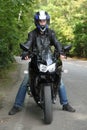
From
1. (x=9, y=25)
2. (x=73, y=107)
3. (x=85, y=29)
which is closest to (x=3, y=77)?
(x=9, y=25)

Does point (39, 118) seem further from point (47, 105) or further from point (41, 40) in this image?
point (41, 40)

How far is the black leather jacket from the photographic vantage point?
8.48m

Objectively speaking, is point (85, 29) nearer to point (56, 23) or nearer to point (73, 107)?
point (56, 23)

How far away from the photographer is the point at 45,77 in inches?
309

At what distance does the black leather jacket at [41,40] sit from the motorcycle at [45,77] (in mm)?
260

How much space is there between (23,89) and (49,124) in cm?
116

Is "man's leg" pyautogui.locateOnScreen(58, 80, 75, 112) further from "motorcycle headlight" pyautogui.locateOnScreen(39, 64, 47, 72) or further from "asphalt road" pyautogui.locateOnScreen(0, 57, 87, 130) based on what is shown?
"motorcycle headlight" pyautogui.locateOnScreen(39, 64, 47, 72)

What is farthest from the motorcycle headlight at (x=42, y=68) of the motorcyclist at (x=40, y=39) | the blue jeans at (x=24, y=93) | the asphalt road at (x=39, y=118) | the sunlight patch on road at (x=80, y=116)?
the sunlight patch on road at (x=80, y=116)

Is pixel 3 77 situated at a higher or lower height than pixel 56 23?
higher

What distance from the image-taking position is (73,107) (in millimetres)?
9602

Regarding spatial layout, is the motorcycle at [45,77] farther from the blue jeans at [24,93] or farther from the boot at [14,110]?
the boot at [14,110]

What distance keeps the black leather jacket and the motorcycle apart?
26 cm

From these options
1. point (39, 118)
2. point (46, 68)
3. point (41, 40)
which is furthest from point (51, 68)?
point (39, 118)

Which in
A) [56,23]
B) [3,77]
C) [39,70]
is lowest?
[56,23]
